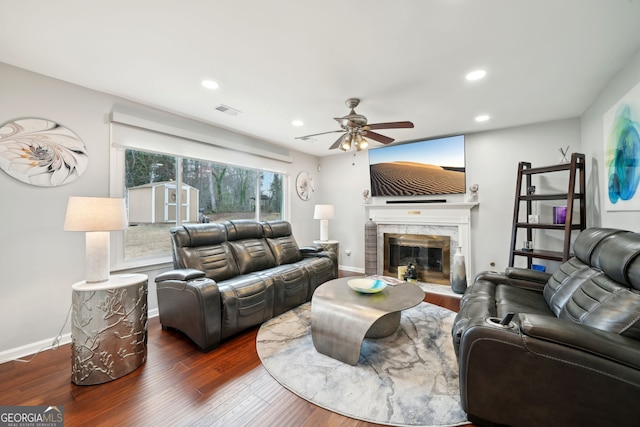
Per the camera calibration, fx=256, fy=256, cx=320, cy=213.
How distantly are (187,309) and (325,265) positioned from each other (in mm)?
1877

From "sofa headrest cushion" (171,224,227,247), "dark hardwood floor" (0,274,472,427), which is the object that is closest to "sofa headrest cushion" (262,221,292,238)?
"sofa headrest cushion" (171,224,227,247)

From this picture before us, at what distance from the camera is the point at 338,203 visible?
556cm

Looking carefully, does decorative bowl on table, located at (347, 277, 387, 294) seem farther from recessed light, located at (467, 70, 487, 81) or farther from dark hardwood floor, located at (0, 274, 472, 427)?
recessed light, located at (467, 70, 487, 81)

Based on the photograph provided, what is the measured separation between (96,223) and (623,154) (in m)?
4.37

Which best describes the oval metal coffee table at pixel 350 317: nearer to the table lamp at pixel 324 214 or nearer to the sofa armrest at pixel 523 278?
the sofa armrest at pixel 523 278

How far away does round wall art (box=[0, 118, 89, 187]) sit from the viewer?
2.17 m

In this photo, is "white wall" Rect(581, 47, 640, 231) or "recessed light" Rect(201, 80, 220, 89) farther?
"recessed light" Rect(201, 80, 220, 89)

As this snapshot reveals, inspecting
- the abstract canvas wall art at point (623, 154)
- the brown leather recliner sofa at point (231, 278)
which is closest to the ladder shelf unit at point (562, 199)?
the abstract canvas wall art at point (623, 154)

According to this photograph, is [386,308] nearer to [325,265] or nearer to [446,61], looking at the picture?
[325,265]

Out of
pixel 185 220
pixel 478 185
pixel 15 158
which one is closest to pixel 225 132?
pixel 185 220

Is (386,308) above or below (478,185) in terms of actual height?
below

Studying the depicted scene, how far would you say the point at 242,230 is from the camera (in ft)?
11.5
